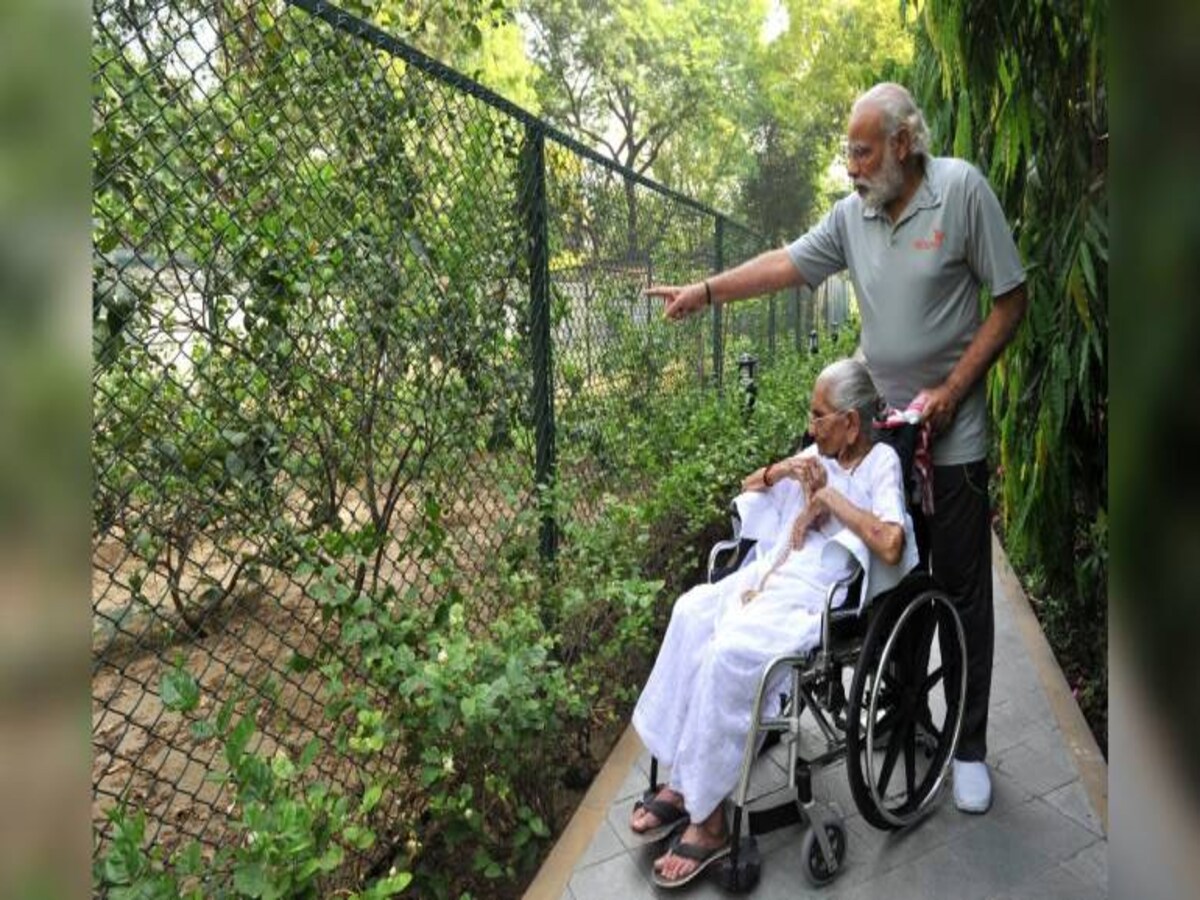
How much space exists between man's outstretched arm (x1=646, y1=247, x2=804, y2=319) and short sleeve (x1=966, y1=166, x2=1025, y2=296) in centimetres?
68

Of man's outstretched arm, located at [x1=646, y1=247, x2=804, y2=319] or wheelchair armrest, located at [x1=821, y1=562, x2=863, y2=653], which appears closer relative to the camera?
wheelchair armrest, located at [x1=821, y1=562, x2=863, y2=653]

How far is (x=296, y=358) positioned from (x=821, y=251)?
1.75 meters

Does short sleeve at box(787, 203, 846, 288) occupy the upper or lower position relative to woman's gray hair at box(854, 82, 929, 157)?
lower

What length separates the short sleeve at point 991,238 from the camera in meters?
2.56

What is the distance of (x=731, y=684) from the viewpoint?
237 centimetres

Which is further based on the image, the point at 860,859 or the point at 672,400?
the point at 672,400

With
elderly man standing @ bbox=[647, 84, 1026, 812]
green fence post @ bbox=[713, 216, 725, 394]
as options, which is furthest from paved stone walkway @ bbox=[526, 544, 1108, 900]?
green fence post @ bbox=[713, 216, 725, 394]

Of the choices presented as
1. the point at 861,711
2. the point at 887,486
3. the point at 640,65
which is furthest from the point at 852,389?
the point at 640,65

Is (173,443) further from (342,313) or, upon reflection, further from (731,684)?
(731,684)

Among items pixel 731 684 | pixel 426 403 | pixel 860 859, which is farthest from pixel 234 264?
pixel 860 859

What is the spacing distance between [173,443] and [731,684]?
5.04 ft

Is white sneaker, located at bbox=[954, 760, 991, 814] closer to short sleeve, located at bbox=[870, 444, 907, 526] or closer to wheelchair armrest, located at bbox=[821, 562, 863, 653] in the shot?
wheelchair armrest, located at bbox=[821, 562, 863, 653]

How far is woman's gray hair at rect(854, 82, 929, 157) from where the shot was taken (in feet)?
8.57

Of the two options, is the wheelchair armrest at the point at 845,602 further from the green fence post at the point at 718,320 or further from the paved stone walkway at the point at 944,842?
the green fence post at the point at 718,320
